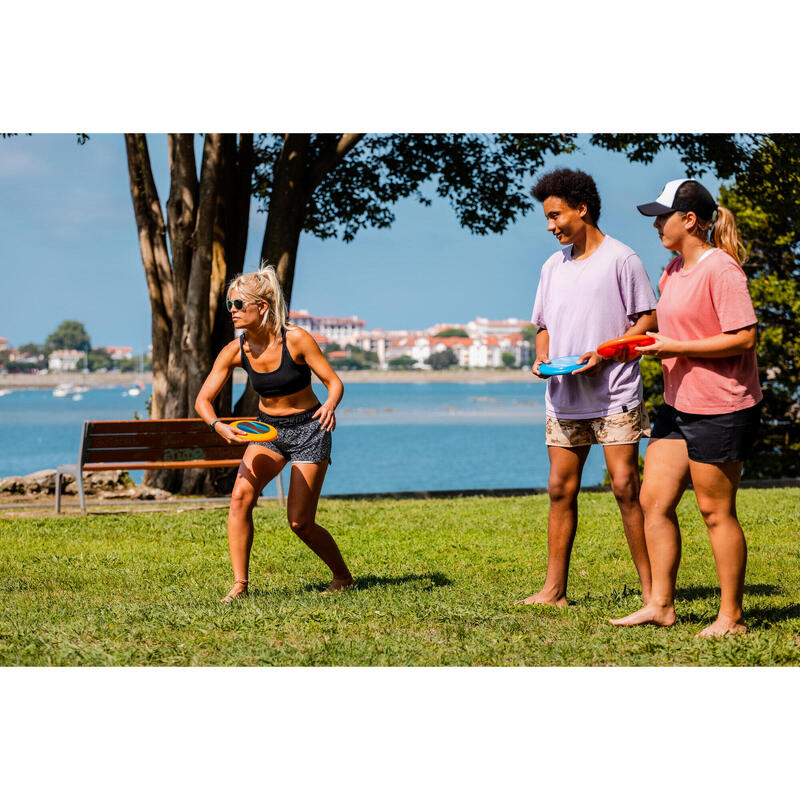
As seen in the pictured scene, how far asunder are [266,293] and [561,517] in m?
1.95

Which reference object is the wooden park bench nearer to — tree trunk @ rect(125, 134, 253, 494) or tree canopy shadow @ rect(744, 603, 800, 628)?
tree trunk @ rect(125, 134, 253, 494)

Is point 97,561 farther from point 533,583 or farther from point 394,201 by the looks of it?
point 394,201

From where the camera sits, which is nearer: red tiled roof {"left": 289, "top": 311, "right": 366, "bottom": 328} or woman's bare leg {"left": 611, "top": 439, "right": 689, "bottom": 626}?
woman's bare leg {"left": 611, "top": 439, "right": 689, "bottom": 626}

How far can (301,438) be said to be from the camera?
586 centimetres

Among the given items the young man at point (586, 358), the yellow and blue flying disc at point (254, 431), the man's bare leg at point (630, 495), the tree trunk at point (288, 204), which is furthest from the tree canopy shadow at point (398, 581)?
the tree trunk at point (288, 204)

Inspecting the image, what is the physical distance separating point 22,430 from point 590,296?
270ft

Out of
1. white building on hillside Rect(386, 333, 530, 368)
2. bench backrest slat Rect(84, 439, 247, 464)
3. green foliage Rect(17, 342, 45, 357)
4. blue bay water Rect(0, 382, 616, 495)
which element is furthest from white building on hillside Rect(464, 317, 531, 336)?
bench backrest slat Rect(84, 439, 247, 464)

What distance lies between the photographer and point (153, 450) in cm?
1044

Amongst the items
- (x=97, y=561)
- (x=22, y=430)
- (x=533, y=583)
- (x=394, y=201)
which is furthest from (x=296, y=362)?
(x=22, y=430)

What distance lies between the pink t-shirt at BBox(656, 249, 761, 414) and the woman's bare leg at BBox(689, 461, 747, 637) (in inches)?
10.5

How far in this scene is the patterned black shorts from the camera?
5.86 metres

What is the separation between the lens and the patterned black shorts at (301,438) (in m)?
5.86

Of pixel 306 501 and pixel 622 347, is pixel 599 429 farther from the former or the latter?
pixel 306 501

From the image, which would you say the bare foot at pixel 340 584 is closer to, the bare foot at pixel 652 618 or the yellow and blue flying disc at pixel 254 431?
the yellow and blue flying disc at pixel 254 431
